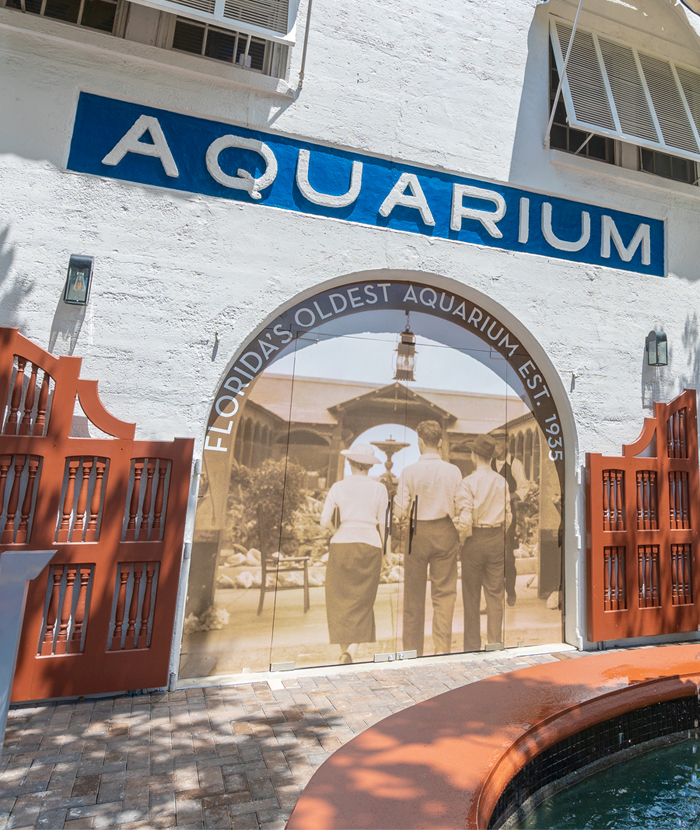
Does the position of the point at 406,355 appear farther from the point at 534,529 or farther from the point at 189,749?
the point at 189,749

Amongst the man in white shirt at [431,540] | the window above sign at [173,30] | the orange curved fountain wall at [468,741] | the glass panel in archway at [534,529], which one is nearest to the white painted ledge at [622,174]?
the glass panel in archway at [534,529]

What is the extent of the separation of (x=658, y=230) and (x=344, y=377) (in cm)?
426

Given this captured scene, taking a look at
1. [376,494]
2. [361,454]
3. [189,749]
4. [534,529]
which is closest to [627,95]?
[534,529]

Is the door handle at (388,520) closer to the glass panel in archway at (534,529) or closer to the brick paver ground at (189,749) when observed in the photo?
the brick paver ground at (189,749)

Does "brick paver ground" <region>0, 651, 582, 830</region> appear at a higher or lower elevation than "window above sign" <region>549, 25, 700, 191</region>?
lower

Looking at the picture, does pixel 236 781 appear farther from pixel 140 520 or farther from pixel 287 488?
pixel 287 488

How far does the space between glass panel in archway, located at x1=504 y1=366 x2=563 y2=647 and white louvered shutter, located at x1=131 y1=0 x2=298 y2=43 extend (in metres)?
3.77

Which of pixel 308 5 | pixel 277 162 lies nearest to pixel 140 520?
pixel 277 162

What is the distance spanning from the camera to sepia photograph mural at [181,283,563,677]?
4641 millimetres

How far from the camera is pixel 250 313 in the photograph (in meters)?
4.71

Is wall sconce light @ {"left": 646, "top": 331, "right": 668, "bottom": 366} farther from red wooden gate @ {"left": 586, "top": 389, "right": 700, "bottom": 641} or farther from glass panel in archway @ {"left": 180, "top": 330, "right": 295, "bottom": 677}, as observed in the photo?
glass panel in archway @ {"left": 180, "top": 330, "right": 295, "bottom": 677}

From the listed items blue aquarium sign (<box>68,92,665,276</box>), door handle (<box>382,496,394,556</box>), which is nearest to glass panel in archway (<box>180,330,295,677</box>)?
door handle (<box>382,496,394,556</box>)

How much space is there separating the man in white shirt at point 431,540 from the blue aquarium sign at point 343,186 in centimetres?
213

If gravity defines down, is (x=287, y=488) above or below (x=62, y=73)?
below
